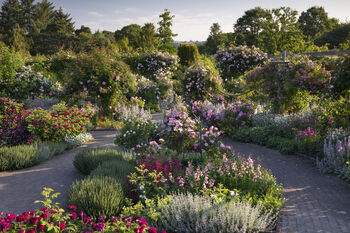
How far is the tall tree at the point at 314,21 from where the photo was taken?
39.7m

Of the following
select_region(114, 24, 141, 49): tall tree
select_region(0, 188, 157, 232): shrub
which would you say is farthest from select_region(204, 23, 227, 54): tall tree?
select_region(0, 188, 157, 232): shrub

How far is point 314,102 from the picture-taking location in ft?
31.7

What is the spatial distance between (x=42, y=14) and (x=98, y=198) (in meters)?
59.0

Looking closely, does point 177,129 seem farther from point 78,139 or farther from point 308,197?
point 308,197

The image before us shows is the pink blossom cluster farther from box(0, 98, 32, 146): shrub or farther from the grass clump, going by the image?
box(0, 98, 32, 146): shrub

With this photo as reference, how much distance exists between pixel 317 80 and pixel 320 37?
29.3 m

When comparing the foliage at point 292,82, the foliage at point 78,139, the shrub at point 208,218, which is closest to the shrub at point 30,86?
the foliage at point 78,139

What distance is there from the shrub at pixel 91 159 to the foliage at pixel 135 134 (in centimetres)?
113

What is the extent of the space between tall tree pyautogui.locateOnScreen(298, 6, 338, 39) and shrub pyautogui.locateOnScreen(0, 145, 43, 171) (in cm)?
4114

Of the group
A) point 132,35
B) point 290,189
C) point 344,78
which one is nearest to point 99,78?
point 290,189

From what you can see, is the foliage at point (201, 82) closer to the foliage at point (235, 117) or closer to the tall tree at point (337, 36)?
the foliage at point (235, 117)

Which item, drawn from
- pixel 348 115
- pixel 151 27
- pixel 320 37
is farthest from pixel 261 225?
pixel 320 37

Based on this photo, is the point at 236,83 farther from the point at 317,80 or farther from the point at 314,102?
the point at 317,80

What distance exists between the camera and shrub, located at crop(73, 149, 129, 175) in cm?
530
